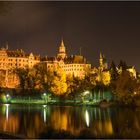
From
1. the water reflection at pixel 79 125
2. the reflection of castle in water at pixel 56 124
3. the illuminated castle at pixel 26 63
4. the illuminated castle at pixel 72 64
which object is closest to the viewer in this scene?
the water reflection at pixel 79 125

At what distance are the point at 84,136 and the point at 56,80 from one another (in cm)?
4231

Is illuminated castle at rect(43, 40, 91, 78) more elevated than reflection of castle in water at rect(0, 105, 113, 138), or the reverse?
illuminated castle at rect(43, 40, 91, 78)

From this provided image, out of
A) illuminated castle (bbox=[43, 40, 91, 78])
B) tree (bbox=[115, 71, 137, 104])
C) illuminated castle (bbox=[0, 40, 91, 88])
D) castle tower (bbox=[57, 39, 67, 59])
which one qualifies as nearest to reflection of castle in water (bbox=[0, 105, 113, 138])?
tree (bbox=[115, 71, 137, 104])

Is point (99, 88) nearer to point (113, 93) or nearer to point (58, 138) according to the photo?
point (113, 93)

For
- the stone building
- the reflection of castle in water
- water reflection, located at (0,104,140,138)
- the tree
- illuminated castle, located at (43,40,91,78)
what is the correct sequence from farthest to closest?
illuminated castle, located at (43,40,91,78)
the stone building
the tree
the reflection of castle in water
water reflection, located at (0,104,140,138)

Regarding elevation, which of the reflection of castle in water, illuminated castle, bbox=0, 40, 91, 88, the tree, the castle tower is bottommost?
the reflection of castle in water

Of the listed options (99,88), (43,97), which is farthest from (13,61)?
(99,88)

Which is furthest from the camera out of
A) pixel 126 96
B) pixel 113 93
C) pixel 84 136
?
pixel 113 93

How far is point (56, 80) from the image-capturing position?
55188 millimetres

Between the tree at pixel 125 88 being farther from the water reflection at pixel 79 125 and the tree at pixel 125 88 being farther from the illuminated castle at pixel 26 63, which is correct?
the illuminated castle at pixel 26 63

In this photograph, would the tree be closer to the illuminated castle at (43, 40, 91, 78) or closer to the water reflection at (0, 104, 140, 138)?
the water reflection at (0, 104, 140, 138)

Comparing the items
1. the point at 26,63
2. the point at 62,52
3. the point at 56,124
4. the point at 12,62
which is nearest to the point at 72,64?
the point at 26,63

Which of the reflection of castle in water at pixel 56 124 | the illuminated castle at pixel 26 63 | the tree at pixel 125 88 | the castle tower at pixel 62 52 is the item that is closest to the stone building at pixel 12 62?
the illuminated castle at pixel 26 63

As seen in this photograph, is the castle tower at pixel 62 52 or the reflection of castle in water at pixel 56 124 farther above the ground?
the castle tower at pixel 62 52
